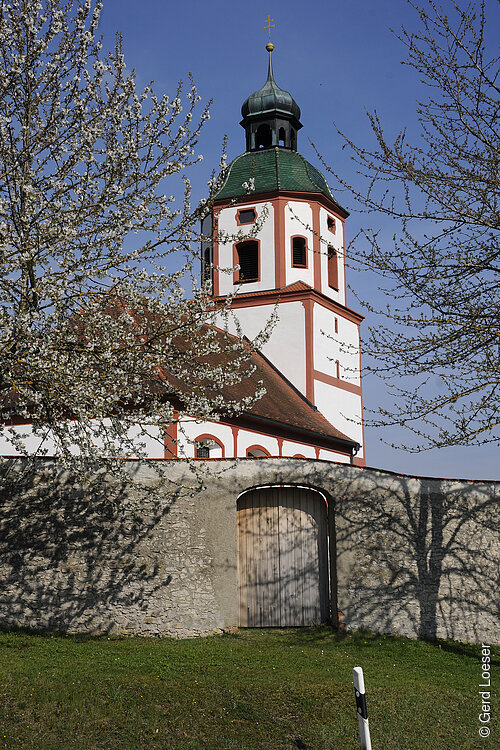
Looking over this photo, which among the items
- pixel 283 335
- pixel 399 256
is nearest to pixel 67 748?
pixel 399 256

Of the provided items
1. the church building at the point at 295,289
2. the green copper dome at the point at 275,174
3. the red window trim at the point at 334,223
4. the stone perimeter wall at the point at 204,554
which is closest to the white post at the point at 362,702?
the stone perimeter wall at the point at 204,554

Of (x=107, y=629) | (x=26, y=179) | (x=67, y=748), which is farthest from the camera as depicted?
(x=107, y=629)

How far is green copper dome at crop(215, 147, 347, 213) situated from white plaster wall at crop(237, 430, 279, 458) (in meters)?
10.2

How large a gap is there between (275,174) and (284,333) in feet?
19.1

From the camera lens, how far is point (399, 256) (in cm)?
890

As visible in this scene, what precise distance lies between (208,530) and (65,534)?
78.9 inches

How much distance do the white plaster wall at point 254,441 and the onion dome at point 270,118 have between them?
45.6 ft

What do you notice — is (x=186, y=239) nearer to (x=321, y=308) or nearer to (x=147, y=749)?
(x=147, y=749)

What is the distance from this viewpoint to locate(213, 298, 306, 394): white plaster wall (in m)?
24.7

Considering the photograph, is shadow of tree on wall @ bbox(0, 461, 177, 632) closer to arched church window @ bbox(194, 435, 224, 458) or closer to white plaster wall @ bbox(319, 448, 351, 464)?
arched church window @ bbox(194, 435, 224, 458)

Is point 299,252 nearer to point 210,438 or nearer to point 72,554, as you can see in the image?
point 210,438

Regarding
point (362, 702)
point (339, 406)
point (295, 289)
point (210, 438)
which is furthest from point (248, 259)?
point (362, 702)

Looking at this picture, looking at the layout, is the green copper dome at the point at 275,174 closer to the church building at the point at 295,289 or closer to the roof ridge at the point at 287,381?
the church building at the point at 295,289

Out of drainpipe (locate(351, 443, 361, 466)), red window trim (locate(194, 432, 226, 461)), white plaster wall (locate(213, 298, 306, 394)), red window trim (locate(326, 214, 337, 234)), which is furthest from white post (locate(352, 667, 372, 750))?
red window trim (locate(326, 214, 337, 234))
